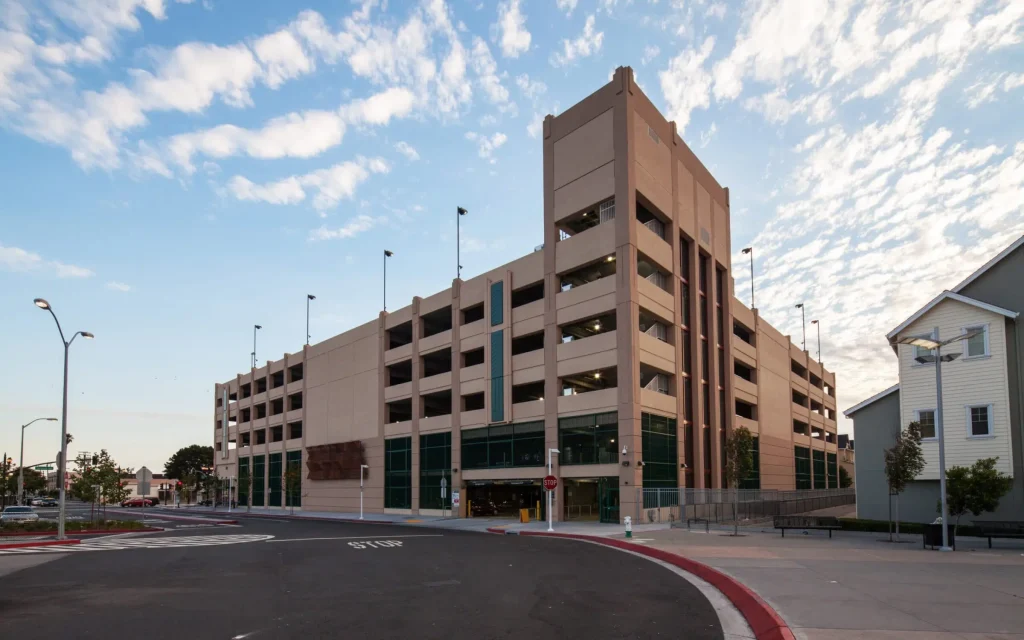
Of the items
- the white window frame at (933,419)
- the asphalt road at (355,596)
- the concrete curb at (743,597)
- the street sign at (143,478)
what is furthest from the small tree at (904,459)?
the street sign at (143,478)

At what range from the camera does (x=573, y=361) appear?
44.5 m

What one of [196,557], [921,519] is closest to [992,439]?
[921,519]

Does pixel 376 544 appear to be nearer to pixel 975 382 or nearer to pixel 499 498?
pixel 975 382

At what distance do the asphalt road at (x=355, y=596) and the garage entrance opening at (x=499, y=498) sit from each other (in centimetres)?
2985

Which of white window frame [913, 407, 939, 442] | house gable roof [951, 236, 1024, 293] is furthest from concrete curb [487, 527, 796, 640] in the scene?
house gable roof [951, 236, 1024, 293]

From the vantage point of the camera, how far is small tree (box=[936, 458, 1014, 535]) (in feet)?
79.5

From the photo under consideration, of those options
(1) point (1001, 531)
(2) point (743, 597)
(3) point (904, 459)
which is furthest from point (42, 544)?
(1) point (1001, 531)

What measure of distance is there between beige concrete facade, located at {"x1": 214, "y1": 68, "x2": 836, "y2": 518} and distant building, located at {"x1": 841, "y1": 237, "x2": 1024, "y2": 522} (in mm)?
13963

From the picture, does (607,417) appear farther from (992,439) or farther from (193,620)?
(193,620)

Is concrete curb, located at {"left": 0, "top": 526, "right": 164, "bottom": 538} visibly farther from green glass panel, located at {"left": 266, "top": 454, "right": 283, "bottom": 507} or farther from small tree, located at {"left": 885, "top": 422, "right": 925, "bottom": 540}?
green glass panel, located at {"left": 266, "top": 454, "right": 283, "bottom": 507}

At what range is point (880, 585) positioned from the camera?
13719mm

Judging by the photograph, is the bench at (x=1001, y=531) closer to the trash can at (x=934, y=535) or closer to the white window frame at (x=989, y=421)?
the trash can at (x=934, y=535)

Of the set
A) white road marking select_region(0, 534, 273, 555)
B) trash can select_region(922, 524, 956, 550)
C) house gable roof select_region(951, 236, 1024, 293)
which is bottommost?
white road marking select_region(0, 534, 273, 555)

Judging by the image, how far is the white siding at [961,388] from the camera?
29.7 meters
